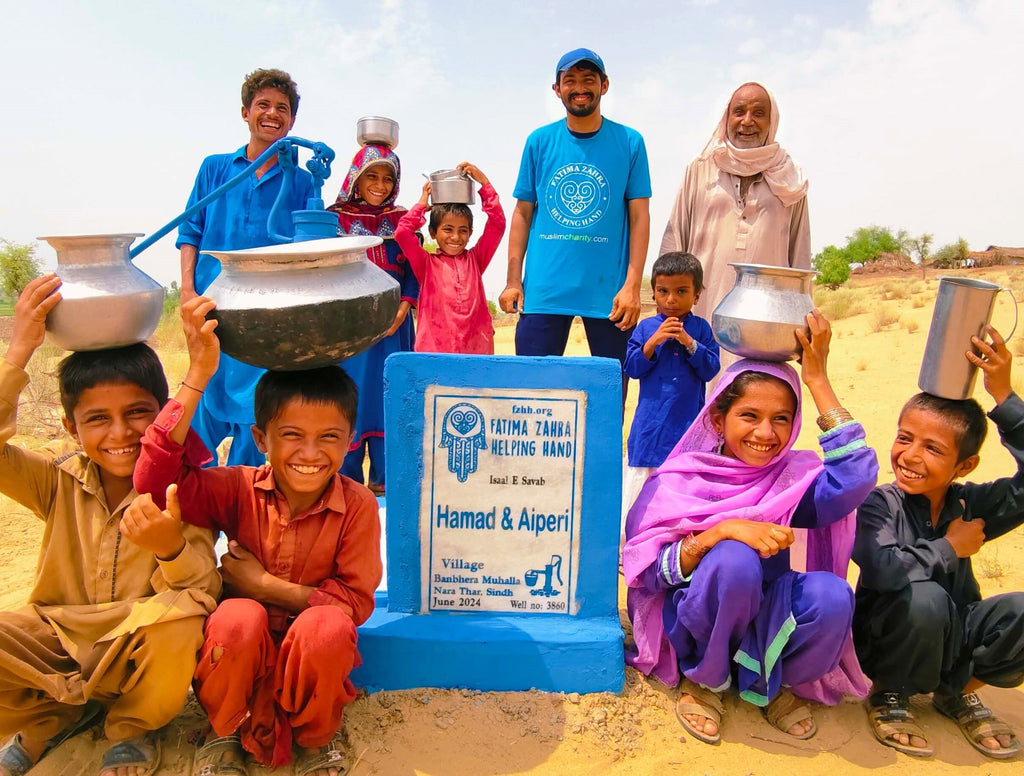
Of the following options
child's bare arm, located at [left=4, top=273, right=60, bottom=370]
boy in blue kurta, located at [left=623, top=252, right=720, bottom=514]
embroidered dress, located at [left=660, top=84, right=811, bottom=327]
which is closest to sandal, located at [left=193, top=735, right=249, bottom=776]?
child's bare arm, located at [left=4, top=273, right=60, bottom=370]

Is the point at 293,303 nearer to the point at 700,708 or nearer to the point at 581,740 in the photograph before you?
the point at 581,740

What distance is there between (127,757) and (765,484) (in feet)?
7.21

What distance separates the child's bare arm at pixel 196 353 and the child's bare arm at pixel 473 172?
7.86 feet

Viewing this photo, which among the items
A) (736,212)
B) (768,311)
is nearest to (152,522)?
(768,311)

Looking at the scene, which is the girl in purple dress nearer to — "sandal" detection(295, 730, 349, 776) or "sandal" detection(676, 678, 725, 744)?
"sandal" detection(676, 678, 725, 744)

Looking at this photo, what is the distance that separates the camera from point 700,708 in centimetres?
250

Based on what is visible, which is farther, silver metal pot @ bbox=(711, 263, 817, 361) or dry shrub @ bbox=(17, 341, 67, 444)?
dry shrub @ bbox=(17, 341, 67, 444)

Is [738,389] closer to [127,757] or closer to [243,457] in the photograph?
[127,757]

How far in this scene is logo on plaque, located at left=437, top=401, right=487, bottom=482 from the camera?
2.64 metres

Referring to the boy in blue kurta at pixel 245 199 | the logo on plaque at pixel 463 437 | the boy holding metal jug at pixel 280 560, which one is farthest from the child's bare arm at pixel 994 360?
the boy in blue kurta at pixel 245 199

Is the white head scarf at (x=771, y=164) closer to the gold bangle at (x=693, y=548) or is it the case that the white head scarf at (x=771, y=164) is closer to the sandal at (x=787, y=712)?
the gold bangle at (x=693, y=548)

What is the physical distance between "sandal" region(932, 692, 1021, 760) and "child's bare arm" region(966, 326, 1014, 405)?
3.54 feet

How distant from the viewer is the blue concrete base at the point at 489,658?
8.43ft

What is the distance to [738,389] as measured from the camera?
8.61 feet
